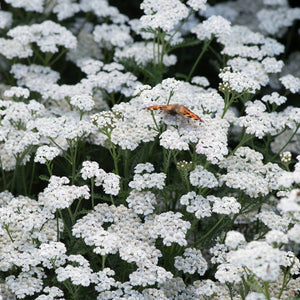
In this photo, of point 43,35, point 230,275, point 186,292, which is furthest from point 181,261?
point 43,35

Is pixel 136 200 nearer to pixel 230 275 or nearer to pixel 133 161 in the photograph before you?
pixel 133 161

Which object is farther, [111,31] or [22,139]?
[111,31]

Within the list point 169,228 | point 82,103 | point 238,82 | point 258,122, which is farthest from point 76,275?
point 238,82

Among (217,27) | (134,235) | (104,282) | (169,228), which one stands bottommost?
(104,282)

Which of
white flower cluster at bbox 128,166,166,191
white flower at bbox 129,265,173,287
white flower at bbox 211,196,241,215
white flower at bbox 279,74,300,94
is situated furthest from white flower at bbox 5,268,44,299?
white flower at bbox 279,74,300,94

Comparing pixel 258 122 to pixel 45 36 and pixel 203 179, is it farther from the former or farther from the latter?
pixel 45 36

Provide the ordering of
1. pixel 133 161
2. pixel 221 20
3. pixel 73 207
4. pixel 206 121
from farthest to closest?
1. pixel 221 20
2. pixel 73 207
3. pixel 133 161
4. pixel 206 121

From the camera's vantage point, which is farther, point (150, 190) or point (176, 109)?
point (150, 190)

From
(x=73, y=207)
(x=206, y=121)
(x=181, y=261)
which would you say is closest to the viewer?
(x=181, y=261)
